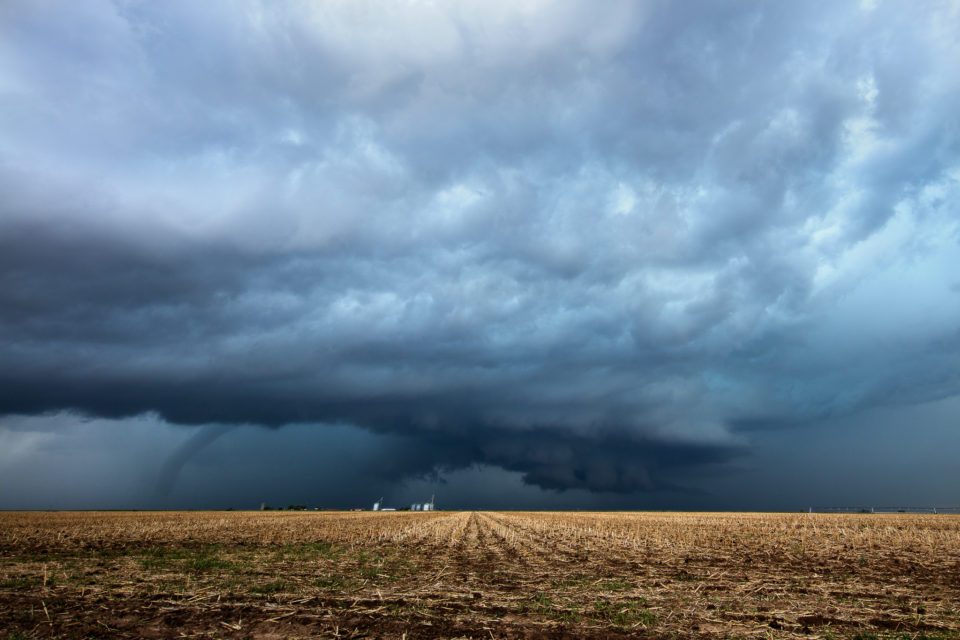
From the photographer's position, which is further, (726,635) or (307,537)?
(307,537)

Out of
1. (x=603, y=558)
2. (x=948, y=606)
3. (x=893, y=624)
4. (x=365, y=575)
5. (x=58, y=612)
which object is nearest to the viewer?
(x=893, y=624)

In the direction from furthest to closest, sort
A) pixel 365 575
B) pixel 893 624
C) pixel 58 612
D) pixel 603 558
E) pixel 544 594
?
pixel 603 558 → pixel 365 575 → pixel 544 594 → pixel 58 612 → pixel 893 624

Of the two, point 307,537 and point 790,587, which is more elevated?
point 790,587

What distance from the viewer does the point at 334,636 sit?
34.3ft

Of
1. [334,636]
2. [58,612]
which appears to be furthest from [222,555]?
[334,636]

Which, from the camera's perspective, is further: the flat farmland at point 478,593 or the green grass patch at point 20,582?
the green grass patch at point 20,582

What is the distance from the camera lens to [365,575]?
735 inches

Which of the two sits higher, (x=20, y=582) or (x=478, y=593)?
(x=478, y=593)

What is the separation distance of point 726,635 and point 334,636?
8.11 metres

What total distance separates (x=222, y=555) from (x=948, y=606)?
28.0 m

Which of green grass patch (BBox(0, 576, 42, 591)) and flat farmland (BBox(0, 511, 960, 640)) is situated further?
green grass patch (BBox(0, 576, 42, 591))

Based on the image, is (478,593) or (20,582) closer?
(478,593)

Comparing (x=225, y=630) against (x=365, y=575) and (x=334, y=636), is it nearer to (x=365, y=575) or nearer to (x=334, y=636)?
(x=334, y=636)

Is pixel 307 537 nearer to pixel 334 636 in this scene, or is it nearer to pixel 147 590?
pixel 147 590
